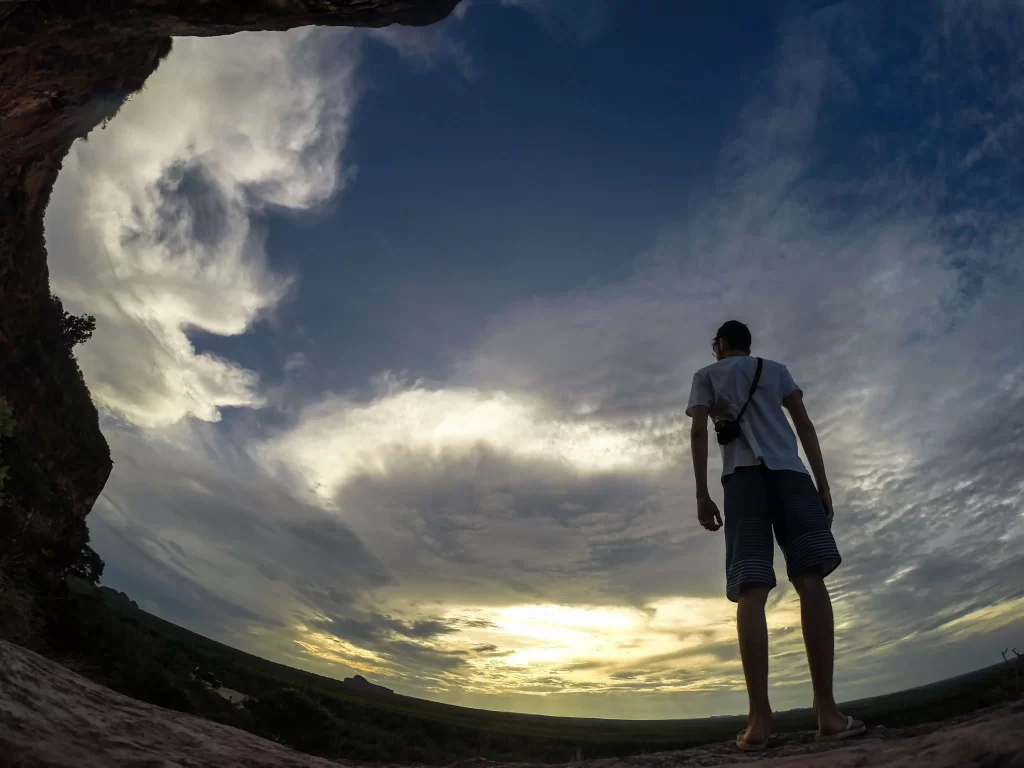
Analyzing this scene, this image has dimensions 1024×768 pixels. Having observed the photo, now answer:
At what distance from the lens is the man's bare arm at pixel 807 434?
4.61m

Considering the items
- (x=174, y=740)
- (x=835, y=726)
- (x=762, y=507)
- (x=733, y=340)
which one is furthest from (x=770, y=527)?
(x=174, y=740)

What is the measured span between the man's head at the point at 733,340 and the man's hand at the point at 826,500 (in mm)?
1413

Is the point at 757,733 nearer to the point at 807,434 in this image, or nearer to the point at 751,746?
the point at 751,746

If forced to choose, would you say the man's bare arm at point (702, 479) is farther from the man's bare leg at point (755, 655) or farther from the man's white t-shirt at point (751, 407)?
the man's bare leg at point (755, 655)

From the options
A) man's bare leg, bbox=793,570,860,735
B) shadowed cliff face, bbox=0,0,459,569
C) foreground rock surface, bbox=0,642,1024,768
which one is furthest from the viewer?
shadowed cliff face, bbox=0,0,459,569

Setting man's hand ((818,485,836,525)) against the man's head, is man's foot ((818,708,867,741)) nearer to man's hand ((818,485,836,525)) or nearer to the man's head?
man's hand ((818,485,836,525))

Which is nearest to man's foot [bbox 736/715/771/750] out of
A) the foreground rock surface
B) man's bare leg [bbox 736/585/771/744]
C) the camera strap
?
man's bare leg [bbox 736/585/771/744]

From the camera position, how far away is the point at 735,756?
3.88 m

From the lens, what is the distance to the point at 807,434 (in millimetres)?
4727

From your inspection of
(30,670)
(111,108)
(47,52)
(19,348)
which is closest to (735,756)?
(30,670)

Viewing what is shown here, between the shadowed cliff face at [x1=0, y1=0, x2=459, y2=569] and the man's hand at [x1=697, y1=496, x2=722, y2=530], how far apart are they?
989 centimetres

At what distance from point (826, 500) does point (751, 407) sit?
985mm

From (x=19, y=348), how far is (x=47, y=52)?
29.6 feet

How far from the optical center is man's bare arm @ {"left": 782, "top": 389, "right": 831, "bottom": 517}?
4.61 m
